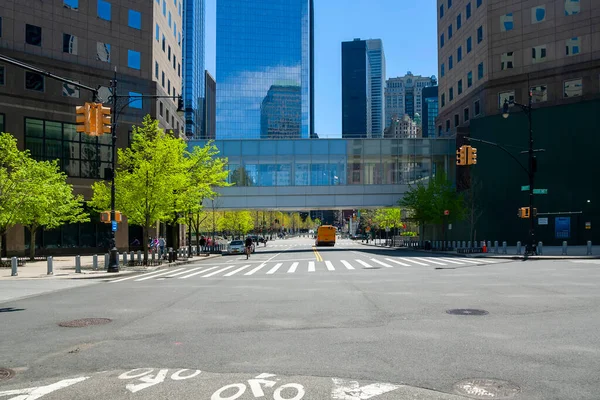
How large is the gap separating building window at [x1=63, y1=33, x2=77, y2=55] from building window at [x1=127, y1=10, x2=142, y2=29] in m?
6.00

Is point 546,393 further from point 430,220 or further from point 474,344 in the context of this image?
point 430,220

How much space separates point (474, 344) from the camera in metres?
8.80

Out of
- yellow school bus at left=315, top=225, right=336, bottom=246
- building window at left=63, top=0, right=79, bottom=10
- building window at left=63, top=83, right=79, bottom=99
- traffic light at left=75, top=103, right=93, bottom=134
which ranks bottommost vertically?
yellow school bus at left=315, top=225, right=336, bottom=246

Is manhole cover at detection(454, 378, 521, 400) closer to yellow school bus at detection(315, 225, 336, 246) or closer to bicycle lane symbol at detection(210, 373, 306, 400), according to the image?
bicycle lane symbol at detection(210, 373, 306, 400)

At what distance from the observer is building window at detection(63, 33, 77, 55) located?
46.7 meters

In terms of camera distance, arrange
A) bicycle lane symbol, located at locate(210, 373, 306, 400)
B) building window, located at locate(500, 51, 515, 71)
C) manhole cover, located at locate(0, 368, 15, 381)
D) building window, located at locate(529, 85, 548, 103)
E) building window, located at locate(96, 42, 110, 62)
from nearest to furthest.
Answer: bicycle lane symbol, located at locate(210, 373, 306, 400) < manhole cover, located at locate(0, 368, 15, 381) < building window, located at locate(96, 42, 110, 62) < building window, located at locate(529, 85, 548, 103) < building window, located at locate(500, 51, 515, 71)

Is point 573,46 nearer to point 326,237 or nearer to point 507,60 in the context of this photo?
point 507,60

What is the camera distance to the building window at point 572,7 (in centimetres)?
4844

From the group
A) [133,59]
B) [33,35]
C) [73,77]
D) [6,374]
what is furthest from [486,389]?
[133,59]

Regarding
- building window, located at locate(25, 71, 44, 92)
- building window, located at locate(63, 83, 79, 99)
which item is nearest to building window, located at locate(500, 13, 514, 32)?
building window, located at locate(63, 83, 79, 99)

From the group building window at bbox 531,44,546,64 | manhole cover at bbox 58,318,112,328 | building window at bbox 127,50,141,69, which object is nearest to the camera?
manhole cover at bbox 58,318,112,328

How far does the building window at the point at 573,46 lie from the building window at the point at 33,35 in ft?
155

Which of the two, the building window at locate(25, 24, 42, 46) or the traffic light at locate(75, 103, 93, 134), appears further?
the building window at locate(25, 24, 42, 46)

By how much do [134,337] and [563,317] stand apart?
29.2 feet
